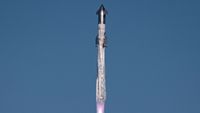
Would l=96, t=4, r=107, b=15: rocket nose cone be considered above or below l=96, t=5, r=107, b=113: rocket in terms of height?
above

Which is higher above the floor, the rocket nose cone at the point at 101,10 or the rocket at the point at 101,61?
the rocket nose cone at the point at 101,10

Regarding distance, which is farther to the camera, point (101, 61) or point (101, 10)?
point (101, 10)

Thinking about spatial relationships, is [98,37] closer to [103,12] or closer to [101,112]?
[103,12]

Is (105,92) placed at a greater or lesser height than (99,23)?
lesser

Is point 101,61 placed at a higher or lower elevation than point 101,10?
lower

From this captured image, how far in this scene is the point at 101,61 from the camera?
13000 centimetres

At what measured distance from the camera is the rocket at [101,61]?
414 feet

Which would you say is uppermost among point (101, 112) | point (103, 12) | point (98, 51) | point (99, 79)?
point (103, 12)

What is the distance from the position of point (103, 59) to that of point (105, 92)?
9345 millimetres

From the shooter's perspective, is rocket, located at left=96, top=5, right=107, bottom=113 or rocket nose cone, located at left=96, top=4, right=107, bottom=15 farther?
rocket nose cone, located at left=96, top=4, right=107, bottom=15

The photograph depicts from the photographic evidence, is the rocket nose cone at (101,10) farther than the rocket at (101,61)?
Yes

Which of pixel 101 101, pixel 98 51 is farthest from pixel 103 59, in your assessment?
pixel 101 101

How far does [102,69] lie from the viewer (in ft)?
424

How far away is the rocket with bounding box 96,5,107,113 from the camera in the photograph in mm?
126312
